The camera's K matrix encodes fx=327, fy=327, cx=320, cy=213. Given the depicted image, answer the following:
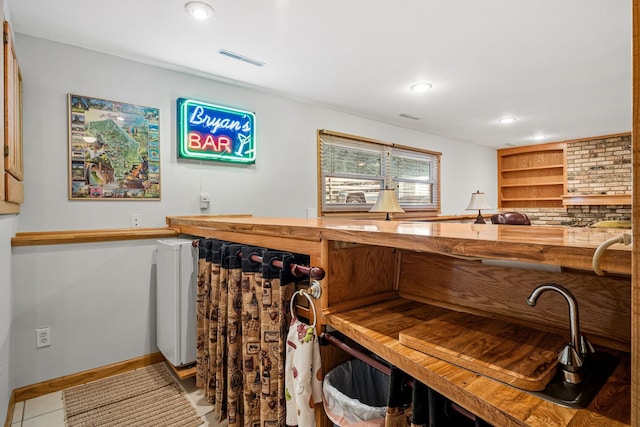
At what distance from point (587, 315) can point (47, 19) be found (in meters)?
3.07

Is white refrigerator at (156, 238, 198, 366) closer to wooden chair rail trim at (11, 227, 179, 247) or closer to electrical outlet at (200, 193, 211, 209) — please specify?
wooden chair rail trim at (11, 227, 179, 247)

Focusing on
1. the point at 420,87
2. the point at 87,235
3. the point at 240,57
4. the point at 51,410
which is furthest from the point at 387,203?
the point at 51,410

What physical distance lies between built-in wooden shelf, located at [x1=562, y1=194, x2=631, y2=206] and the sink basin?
244 inches

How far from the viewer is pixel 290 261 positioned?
4.52 feet

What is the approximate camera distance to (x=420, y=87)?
3.29 meters

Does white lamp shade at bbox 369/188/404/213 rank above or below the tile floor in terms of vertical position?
above

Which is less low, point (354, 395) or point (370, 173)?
point (370, 173)

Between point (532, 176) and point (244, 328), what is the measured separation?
7000 millimetres

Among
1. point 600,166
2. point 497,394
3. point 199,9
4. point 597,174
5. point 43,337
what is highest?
point 199,9

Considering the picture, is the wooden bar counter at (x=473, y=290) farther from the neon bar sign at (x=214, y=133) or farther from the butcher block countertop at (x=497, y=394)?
the neon bar sign at (x=214, y=133)

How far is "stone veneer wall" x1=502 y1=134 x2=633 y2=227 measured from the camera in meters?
5.55

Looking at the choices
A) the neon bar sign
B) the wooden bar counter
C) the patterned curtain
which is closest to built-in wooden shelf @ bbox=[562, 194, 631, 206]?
the neon bar sign

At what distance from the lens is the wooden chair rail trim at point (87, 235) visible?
2.12 metres

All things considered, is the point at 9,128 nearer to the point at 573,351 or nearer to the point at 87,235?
the point at 87,235
